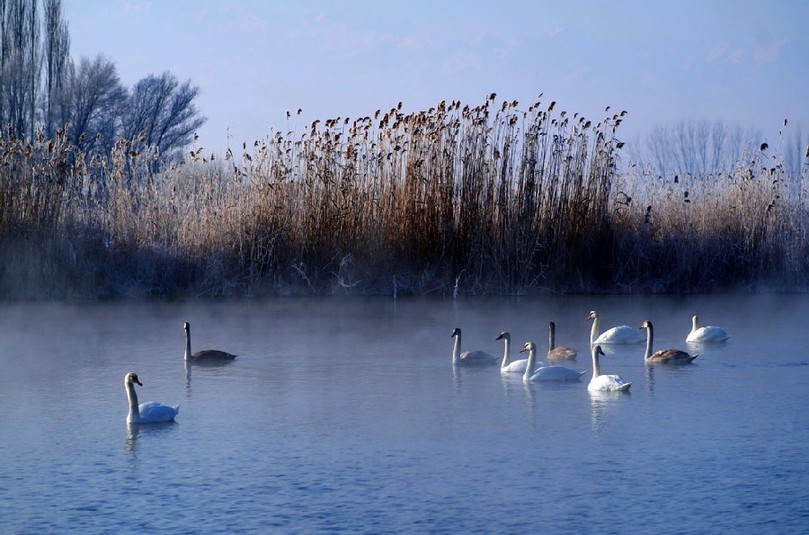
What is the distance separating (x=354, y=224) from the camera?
1484cm

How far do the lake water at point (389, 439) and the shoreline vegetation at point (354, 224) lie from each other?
336 centimetres

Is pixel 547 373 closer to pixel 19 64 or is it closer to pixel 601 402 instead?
pixel 601 402

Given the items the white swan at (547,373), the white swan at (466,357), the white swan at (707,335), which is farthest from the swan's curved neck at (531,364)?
the white swan at (707,335)

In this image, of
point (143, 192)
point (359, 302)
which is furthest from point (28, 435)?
point (143, 192)

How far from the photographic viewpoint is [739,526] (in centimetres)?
474

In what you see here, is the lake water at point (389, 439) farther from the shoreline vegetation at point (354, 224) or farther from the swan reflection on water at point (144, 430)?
the shoreline vegetation at point (354, 224)

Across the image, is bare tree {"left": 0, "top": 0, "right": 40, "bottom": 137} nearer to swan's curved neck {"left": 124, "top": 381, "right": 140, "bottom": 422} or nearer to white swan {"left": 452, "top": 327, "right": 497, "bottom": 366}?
white swan {"left": 452, "top": 327, "right": 497, "bottom": 366}

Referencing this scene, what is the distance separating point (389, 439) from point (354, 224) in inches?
340

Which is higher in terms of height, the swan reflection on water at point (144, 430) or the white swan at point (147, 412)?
the white swan at point (147, 412)

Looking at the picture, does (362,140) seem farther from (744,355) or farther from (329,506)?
(329,506)

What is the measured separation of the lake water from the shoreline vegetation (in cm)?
336

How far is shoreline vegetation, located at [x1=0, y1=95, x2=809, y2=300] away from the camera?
14320 mm

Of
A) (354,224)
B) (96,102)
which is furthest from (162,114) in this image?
(354,224)

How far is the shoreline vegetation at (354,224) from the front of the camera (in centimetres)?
1432
